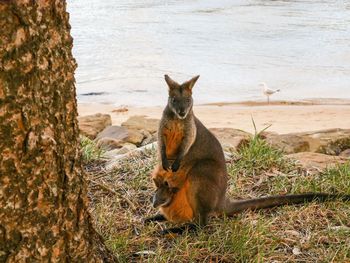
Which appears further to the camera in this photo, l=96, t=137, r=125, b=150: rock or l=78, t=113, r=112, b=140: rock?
l=78, t=113, r=112, b=140: rock

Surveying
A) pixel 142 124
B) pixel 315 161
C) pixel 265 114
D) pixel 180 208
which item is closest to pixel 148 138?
pixel 142 124

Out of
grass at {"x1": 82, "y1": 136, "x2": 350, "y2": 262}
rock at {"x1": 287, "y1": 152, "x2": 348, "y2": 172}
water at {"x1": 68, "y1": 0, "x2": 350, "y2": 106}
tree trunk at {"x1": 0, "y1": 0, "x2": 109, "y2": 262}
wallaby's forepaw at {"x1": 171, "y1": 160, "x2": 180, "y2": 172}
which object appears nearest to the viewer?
tree trunk at {"x1": 0, "y1": 0, "x2": 109, "y2": 262}

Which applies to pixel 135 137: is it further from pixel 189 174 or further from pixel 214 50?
pixel 214 50

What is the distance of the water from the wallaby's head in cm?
931

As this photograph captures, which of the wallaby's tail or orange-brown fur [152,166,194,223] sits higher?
orange-brown fur [152,166,194,223]

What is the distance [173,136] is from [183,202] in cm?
48

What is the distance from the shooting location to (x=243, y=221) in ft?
12.9

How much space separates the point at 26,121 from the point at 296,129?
910 centimetres

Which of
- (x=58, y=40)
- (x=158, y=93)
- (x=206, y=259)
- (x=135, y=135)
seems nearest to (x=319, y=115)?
(x=158, y=93)

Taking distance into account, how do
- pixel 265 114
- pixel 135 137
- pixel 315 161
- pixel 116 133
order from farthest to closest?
pixel 265 114
pixel 116 133
pixel 135 137
pixel 315 161

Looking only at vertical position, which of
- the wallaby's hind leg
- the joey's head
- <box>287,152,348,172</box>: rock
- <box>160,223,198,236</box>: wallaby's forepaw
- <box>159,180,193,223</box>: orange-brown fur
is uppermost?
the joey's head

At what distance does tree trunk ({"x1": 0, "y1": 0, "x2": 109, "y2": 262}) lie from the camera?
212 cm

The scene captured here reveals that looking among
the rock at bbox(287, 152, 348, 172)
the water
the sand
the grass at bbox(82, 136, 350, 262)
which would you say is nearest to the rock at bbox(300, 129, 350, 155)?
the rock at bbox(287, 152, 348, 172)

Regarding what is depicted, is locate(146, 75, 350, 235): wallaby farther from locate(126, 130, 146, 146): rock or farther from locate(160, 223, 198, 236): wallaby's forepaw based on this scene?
locate(126, 130, 146, 146): rock
